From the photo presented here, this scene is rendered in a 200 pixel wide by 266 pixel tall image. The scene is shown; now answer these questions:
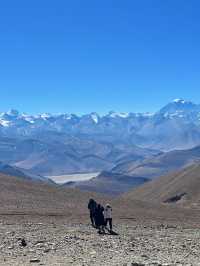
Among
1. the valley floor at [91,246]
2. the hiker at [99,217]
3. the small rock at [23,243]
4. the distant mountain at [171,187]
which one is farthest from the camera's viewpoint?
the distant mountain at [171,187]

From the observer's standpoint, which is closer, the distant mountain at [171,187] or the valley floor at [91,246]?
the valley floor at [91,246]

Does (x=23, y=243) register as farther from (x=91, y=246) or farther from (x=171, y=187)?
(x=171, y=187)

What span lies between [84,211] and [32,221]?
10.4 metres

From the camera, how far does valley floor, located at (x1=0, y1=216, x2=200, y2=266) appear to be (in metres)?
22.2

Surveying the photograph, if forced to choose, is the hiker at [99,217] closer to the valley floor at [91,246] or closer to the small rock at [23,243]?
the valley floor at [91,246]

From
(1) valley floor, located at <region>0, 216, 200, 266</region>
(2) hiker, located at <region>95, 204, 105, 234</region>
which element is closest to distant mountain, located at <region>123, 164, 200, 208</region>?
(1) valley floor, located at <region>0, 216, 200, 266</region>

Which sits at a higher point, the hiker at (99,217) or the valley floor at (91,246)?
the hiker at (99,217)

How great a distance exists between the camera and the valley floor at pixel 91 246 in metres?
22.2

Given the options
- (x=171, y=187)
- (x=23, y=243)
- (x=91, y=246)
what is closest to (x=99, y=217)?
(x=91, y=246)

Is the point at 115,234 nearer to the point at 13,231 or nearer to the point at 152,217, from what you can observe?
the point at 13,231

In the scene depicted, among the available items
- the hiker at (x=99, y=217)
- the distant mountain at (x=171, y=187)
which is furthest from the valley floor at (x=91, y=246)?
the distant mountain at (x=171, y=187)

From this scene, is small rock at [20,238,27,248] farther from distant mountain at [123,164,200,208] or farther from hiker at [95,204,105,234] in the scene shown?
distant mountain at [123,164,200,208]

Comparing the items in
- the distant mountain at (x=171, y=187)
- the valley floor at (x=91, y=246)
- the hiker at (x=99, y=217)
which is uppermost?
the distant mountain at (x=171, y=187)

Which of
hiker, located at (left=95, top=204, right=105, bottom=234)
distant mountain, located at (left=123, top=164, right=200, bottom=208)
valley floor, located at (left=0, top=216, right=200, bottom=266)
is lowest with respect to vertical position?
valley floor, located at (left=0, top=216, right=200, bottom=266)
